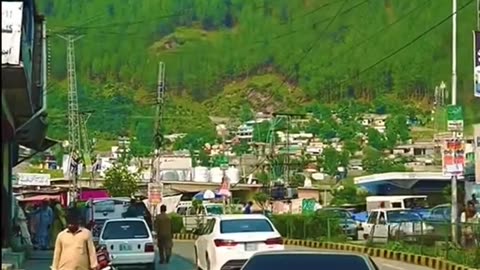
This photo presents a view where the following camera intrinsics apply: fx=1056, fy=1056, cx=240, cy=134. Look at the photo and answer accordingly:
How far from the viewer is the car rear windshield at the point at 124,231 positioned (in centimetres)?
2661

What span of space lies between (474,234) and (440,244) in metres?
2.78

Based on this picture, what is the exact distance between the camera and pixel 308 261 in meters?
10.4

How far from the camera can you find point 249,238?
75.9ft

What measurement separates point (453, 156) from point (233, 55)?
133770 mm

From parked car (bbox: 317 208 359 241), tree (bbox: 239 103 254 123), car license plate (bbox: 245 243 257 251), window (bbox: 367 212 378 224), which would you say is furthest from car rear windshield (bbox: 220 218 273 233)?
tree (bbox: 239 103 254 123)

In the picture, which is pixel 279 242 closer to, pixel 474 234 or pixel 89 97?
pixel 474 234

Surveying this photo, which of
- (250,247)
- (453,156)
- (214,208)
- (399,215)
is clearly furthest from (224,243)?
(214,208)

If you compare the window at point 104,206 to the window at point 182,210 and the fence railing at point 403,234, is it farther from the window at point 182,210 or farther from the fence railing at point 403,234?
the window at point 182,210

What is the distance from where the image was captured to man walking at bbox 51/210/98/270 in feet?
44.1

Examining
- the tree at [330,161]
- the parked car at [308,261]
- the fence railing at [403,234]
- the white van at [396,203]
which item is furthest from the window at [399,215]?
the tree at [330,161]

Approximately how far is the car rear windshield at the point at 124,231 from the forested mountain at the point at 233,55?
59290 mm

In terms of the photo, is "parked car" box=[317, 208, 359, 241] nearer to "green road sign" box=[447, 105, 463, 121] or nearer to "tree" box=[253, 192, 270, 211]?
"green road sign" box=[447, 105, 463, 121]

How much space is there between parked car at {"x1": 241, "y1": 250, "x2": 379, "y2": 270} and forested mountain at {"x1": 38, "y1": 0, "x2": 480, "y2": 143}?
74.0m

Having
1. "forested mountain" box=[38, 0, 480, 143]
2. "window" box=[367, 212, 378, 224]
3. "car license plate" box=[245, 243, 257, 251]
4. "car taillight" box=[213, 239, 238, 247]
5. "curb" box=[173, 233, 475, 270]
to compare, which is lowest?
"curb" box=[173, 233, 475, 270]
